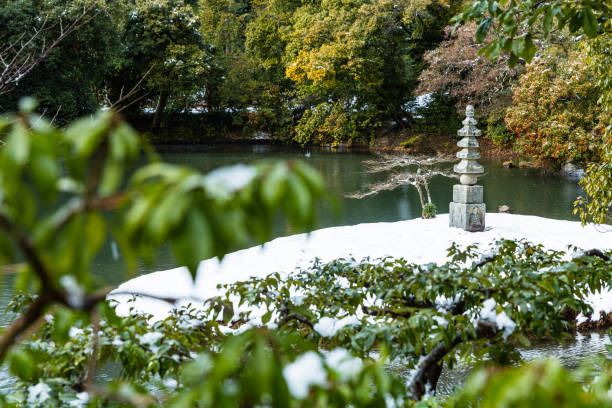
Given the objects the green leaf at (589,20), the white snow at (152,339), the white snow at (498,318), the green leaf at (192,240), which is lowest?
the white snow at (152,339)

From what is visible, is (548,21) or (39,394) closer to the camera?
(39,394)

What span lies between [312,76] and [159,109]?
7.30 m

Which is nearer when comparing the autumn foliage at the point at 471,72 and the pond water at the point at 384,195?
the pond water at the point at 384,195

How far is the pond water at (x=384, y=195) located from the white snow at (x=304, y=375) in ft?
14.6

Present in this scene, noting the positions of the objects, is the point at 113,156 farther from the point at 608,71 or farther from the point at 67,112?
the point at 67,112

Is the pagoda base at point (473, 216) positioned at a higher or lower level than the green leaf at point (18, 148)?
lower

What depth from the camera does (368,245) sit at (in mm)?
7023

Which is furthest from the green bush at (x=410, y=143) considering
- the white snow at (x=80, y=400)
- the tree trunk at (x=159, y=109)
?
the white snow at (x=80, y=400)

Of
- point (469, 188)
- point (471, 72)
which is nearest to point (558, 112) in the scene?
point (471, 72)

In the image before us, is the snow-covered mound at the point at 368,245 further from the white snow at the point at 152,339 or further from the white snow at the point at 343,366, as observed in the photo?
the white snow at the point at 343,366

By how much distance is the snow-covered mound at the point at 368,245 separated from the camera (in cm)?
592

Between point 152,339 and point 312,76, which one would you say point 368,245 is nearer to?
point 152,339

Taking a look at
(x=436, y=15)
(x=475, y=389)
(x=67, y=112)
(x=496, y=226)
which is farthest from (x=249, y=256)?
(x=436, y=15)

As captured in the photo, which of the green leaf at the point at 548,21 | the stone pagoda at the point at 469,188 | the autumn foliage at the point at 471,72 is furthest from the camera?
the autumn foliage at the point at 471,72
